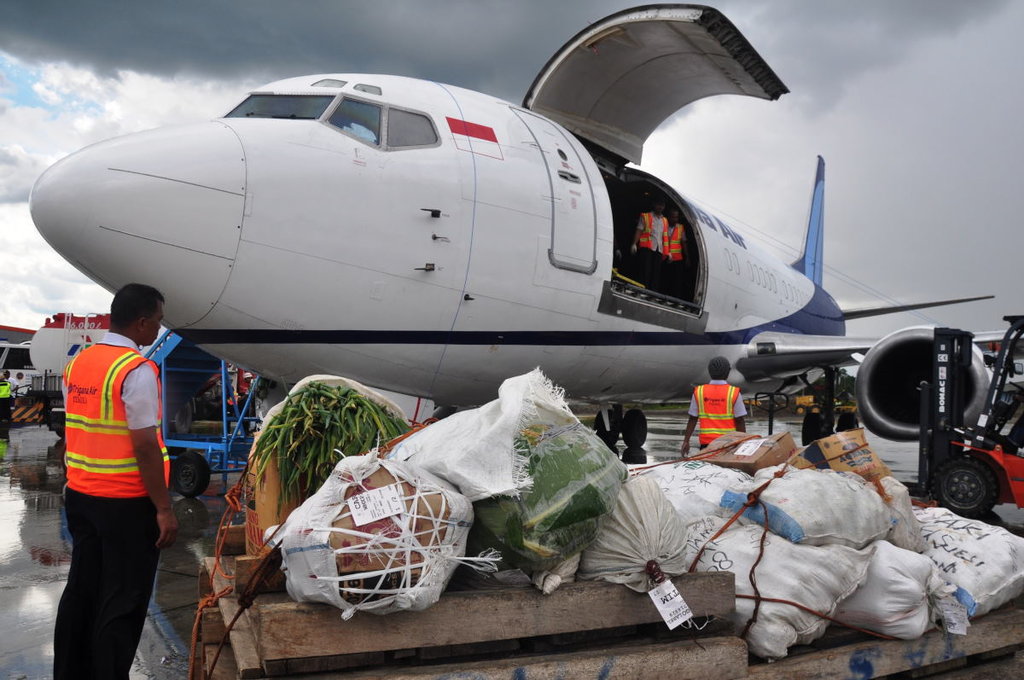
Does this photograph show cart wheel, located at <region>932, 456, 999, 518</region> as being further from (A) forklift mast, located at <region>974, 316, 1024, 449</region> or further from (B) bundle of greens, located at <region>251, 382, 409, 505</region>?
(B) bundle of greens, located at <region>251, 382, 409, 505</region>

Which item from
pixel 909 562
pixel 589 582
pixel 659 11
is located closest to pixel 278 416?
pixel 589 582

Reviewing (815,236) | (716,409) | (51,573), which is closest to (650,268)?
(716,409)

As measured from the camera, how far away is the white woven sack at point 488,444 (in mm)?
2344

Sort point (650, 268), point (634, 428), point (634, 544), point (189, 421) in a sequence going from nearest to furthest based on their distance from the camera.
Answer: point (634, 544) → point (650, 268) → point (189, 421) → point (634, 428)

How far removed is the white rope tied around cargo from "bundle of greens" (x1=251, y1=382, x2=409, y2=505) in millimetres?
683

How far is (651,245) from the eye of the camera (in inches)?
339

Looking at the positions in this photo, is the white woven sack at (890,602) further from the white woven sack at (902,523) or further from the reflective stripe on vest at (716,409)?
the reflective stripe on vest at (716,409)

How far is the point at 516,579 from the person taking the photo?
2490 millimetres

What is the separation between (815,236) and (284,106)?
18339 mm

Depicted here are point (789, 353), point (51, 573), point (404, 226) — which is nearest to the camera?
point (51, 573)

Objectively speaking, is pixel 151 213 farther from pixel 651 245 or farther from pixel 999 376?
pixel 999 376

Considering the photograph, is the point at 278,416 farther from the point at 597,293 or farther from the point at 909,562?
the point at 597,293

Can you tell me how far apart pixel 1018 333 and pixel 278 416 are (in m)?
6.55

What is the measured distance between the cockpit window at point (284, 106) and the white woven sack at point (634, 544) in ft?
12.9
